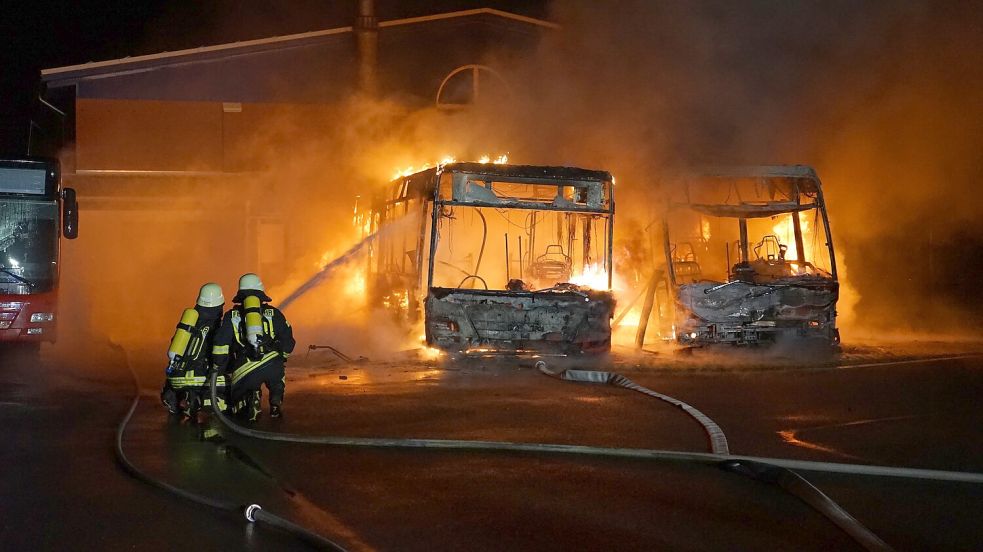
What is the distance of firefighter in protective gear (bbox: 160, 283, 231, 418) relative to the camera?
24.2ft

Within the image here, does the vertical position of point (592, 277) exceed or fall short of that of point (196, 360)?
it exceeds it

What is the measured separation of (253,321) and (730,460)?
146 inches

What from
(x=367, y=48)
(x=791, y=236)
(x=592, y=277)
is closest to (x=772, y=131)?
(x=791, y=236)

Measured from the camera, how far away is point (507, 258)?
12.4 m

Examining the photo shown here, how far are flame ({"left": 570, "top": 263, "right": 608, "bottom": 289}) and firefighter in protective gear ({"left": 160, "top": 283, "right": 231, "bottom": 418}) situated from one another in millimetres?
5627

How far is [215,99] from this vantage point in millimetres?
22359

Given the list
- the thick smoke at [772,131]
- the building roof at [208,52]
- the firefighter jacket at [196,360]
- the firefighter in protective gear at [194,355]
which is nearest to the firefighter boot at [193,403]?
the firefighter in protective gear at [194,355]

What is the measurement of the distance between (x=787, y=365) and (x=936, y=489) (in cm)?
603

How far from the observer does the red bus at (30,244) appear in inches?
508

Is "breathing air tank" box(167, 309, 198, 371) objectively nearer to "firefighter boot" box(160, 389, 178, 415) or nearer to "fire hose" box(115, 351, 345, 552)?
"firefighter boot" box(160, 389, 178, 415)

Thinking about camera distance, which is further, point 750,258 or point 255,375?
point 750,258

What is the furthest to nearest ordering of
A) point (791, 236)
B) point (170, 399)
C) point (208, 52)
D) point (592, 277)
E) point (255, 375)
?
1. point (208, 52)
2. point (791, 236)
3. point (592, 277)
4. point (170, 399)
5. point (255, 375)

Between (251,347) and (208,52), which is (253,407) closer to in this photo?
(251,347)

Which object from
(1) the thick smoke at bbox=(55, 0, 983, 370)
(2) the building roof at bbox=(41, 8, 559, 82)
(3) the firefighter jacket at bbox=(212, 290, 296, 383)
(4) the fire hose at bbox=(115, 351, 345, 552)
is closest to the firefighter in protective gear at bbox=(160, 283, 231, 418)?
(3) the firefighter jacket at bbox=(212, 290, 296, 383)
